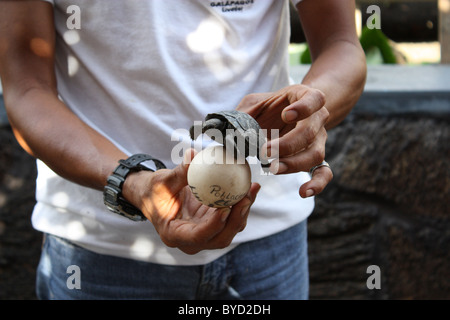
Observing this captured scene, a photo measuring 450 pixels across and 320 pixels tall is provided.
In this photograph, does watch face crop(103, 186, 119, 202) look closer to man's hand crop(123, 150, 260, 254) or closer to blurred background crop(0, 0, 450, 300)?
man's hand crop(123, 150, 260, 254)

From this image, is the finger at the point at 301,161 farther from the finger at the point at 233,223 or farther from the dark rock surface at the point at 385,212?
the dark rock surface at the point at 385,212

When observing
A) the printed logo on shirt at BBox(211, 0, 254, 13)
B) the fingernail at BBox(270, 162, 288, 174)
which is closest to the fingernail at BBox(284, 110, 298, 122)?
the fingernail at BBox(270, 162, 288, 174)

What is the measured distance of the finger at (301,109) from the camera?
3.75 feet

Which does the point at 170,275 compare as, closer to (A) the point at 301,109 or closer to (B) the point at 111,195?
(B) the point at 111,195

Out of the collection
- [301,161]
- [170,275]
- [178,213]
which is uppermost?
[301,161]

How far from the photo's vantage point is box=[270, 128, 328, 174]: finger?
1172 millimetres

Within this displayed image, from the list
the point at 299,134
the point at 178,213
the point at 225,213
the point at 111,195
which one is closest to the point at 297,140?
the point at 299,134

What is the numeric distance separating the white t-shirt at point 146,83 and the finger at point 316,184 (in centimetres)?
31

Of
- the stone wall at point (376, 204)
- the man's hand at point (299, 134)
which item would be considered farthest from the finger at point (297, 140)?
the stone wall at point (376, 204)

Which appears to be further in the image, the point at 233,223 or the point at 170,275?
the point at 170,275

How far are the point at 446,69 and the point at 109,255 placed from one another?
2375mm

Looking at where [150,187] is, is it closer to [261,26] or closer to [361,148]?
[261,26]

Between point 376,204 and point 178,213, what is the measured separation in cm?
158

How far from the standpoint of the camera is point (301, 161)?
46.7 inches
